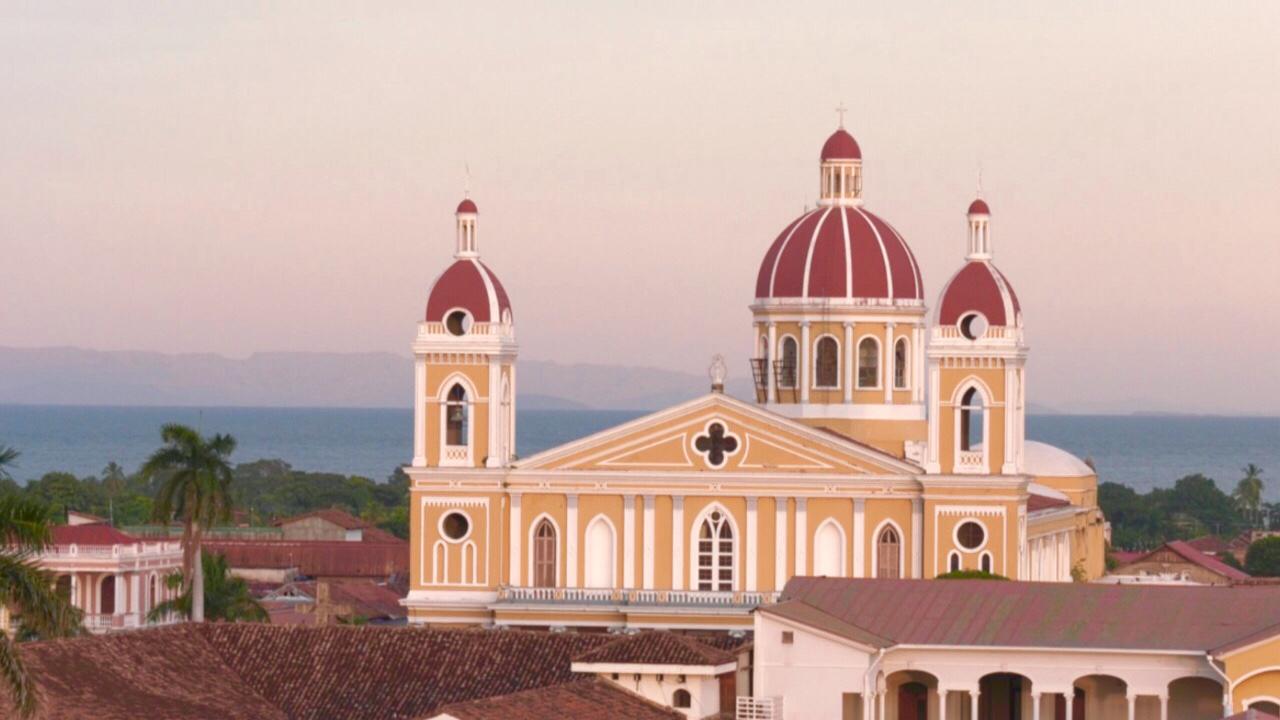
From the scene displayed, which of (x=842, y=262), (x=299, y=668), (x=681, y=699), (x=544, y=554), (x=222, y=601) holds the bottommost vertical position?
(x=681, y=699)

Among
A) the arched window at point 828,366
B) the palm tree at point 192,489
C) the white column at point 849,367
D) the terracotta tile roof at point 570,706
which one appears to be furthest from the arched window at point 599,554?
the terracotta tile roof at point 570,706

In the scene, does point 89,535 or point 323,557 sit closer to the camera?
point 89,535

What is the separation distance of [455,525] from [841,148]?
45.7ft

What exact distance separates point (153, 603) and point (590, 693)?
33486 millimetres

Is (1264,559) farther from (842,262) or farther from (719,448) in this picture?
(719,448)

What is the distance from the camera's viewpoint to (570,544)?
75.2 meters

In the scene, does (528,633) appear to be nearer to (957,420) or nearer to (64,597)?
(957,420)

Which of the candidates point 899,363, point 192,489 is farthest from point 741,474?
point 192,489

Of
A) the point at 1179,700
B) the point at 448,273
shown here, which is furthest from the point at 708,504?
the point at 1179,700

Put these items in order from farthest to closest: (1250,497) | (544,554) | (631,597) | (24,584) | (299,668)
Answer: (1250,497)
(544,554)
(631,597)
(299,668)
(24,584)

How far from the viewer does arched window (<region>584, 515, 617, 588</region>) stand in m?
75.1

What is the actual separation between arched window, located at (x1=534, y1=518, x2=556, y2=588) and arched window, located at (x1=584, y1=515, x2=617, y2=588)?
0.85 meters

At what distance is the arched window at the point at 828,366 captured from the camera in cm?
7888

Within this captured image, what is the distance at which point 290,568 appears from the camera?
357ft
